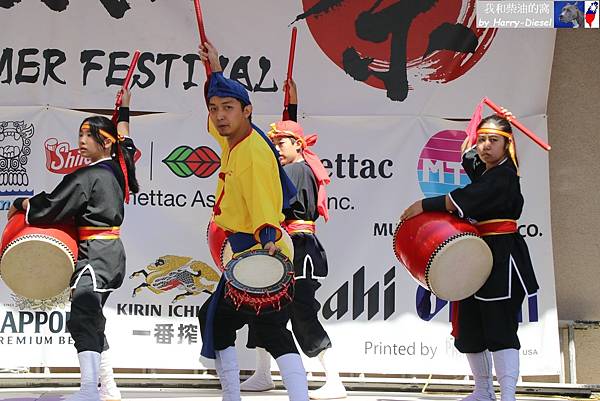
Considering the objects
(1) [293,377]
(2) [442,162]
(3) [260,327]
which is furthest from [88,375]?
(2) [442,162]

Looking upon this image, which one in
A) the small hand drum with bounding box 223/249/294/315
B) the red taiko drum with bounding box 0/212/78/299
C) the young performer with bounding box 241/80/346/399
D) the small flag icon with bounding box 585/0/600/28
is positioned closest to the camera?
the small hand drum with bounding box 223/249/294/315

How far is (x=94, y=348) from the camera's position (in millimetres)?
4305

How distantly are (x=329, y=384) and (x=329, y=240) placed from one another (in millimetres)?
980

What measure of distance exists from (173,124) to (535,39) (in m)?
2.29

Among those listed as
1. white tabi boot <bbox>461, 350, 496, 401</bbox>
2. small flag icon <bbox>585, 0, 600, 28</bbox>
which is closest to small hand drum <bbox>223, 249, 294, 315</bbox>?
white tabi boot <bbox>461, 350, 496, 401</bbox>

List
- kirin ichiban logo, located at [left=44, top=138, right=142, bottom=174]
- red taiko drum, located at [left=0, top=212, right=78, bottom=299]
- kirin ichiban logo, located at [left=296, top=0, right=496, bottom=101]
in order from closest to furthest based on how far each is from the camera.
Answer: red taiko drum, located at [left=0, top=212, right=78, bottom=299]
kirin ichiban logo, located at [left=44, top=138, right=142, bottom=174]
kirin ichiban logo, located at [left=296, top=0, right=496, bottom=101]

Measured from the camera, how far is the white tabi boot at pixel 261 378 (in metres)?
5.48

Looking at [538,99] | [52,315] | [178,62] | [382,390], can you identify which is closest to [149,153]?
[178,62]

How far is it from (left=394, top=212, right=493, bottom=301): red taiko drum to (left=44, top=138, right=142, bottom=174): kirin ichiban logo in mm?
2379

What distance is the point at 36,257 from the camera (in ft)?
13.9

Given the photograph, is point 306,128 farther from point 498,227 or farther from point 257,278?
point 257,278

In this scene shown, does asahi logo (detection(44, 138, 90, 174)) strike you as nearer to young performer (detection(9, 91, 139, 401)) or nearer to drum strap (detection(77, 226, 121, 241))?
young performer (detection(9, 91, 139, 401))

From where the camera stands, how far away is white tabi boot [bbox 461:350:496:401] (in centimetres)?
461

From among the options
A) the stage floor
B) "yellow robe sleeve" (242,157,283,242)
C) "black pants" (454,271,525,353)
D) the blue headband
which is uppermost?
the blue headband
